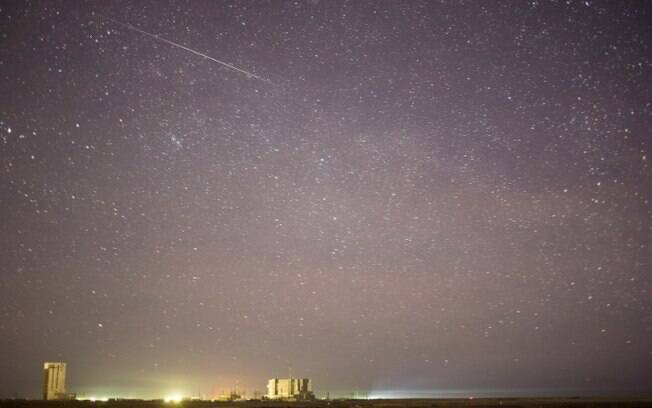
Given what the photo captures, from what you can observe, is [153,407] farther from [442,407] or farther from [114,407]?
[442,407]

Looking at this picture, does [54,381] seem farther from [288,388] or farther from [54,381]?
[288,388]

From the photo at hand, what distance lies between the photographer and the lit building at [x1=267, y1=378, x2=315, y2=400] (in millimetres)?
99312

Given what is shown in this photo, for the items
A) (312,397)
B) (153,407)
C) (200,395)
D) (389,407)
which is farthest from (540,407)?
(200,395)

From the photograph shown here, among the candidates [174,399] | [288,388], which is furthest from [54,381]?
[288,388]

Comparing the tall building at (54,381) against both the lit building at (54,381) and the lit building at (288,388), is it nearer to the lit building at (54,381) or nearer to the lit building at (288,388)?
the lit building at (54,381)

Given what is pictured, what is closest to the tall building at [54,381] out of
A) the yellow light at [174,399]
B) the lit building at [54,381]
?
the lit building at [54,381]

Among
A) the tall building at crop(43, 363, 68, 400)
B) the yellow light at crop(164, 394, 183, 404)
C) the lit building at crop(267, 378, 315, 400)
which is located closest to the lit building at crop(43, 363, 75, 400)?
the tall building at crop(43, 363, 68, 400)

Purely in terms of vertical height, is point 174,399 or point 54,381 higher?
point 54,381

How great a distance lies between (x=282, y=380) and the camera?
102938 millimetres

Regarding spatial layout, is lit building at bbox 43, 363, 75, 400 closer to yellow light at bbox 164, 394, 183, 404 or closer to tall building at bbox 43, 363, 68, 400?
tall building at bbox 43, 363, 68, 400

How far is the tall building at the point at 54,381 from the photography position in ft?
262

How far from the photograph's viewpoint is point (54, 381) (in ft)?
264

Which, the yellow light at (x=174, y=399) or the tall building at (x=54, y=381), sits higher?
the tall building at (x=54, y=381)

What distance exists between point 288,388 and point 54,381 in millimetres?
37031
